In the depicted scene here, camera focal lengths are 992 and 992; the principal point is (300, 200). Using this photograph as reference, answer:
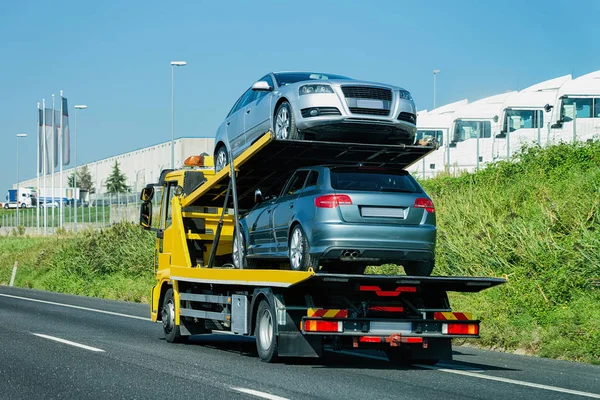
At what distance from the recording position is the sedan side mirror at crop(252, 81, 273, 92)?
13.8 meters

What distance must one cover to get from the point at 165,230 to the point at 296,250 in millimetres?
4704

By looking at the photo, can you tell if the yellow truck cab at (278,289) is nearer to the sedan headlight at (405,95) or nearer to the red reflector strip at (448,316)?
the red reflector strip at (448,316)

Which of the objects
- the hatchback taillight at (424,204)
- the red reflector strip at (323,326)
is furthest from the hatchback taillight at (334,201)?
the red reflector strip at (323,326)

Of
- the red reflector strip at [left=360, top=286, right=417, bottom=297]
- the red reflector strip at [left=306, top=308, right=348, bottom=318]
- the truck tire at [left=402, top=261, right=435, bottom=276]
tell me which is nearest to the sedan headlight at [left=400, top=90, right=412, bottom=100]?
the truck tire at [left=402, top=261, right=435, bottom=276]

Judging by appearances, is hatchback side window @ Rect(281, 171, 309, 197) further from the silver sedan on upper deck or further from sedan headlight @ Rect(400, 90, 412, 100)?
sedan headlight @ Rect(400, 90, 412, 100)

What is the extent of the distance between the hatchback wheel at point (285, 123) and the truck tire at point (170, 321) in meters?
3.31

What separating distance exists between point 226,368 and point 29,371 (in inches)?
82.2

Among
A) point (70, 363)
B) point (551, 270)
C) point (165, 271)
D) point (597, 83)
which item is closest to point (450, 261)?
point (551, 270)

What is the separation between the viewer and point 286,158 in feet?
42.1

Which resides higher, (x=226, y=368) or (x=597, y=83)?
(x=597, y=83)

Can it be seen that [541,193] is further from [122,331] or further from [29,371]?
[29,371]

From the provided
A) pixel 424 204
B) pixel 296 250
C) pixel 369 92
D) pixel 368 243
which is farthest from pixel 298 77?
pixel 368 243

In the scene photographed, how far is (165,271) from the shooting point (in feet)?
50.4

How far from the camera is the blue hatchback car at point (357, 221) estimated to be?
11.1 metres
